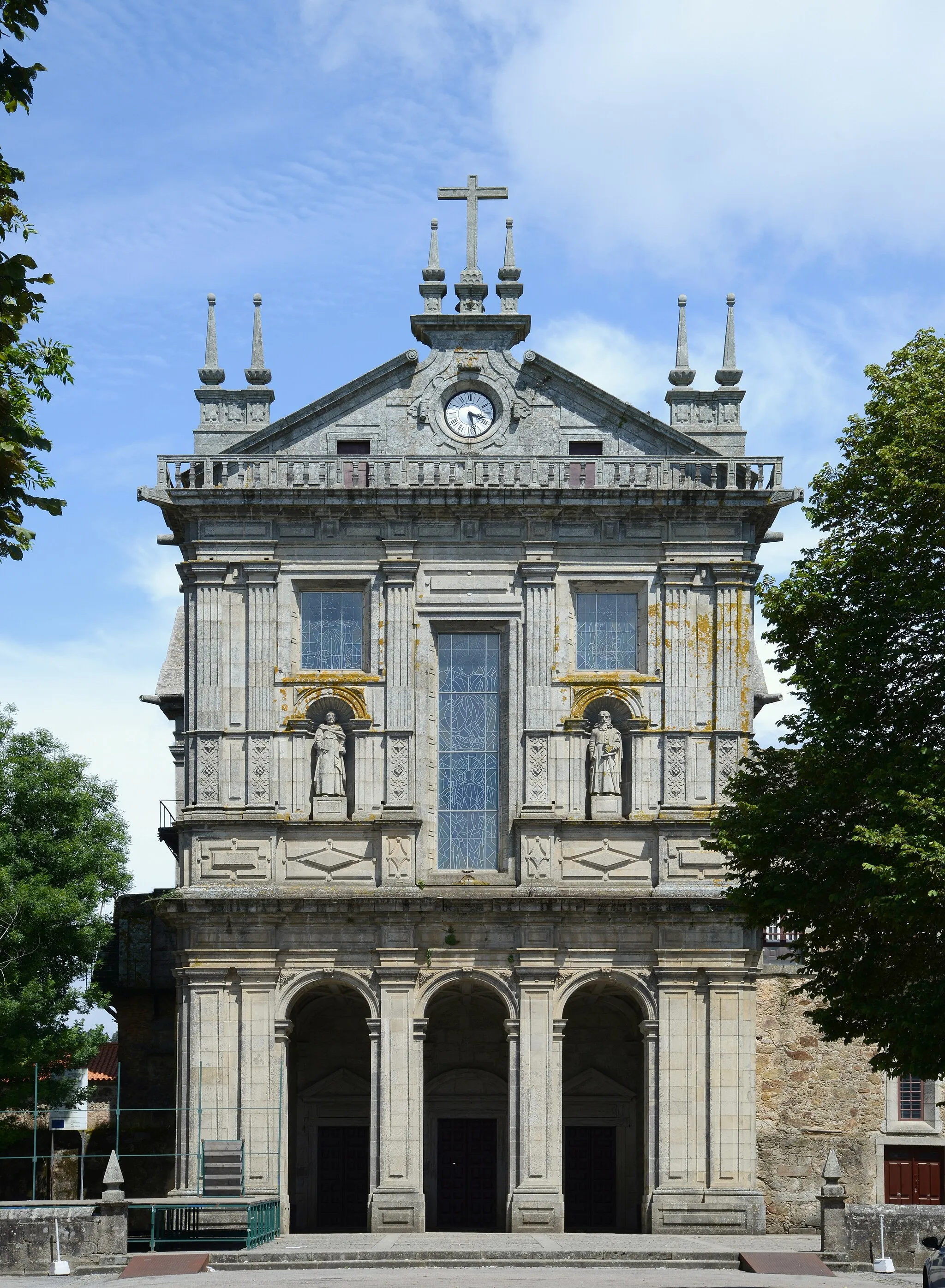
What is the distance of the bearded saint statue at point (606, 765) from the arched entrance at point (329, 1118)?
6826 millimetres

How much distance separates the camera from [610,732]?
42281 millimetres

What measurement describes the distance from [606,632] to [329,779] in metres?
6.56

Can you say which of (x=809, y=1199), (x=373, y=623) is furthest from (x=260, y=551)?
(x=809, y=1199)

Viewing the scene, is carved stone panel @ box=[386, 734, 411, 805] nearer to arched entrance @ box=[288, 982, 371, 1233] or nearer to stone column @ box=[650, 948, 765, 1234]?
arched entrance @ box=[288, 982, 371, 1233]

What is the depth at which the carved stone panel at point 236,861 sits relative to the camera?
41.7 metres

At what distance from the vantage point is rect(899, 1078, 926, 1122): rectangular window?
1709 inches

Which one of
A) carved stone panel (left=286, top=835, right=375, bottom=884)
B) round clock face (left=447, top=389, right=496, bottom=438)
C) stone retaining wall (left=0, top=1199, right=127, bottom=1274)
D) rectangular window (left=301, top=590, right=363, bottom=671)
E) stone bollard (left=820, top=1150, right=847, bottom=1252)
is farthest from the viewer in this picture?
→ round clock face (left=447, top=389, right=496, bottom=438)

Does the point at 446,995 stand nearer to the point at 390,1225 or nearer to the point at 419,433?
the point at 390,1225

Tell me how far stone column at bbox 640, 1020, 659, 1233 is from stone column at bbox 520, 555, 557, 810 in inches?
197

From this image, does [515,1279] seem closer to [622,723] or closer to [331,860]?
[331,860]

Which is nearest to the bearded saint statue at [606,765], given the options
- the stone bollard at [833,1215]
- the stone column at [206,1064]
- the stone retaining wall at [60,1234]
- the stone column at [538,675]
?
the stone column at [538,675]

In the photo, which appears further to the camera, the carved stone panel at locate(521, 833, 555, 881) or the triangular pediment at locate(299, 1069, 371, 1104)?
the triangular pediment at locate(299, 1069, 371, 1104)

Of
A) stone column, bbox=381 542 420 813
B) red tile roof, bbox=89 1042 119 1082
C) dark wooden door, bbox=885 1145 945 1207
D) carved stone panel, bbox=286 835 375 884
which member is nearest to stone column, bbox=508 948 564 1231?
carved stone panel, bbox=286 835 375 884

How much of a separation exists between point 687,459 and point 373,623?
740 cm
